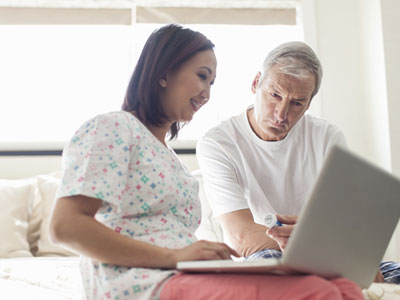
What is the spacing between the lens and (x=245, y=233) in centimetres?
151

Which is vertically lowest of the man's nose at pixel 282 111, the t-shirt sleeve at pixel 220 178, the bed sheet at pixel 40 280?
the bed sheet at pixel 40 280

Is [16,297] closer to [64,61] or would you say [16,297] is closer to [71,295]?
[71,295]

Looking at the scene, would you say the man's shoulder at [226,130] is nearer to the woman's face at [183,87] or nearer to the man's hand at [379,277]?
the woman's face at [183,87]

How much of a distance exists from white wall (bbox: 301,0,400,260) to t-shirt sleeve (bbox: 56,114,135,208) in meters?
2.14

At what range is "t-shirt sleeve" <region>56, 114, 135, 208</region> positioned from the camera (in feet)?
3.03

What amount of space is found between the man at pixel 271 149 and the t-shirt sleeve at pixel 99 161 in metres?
0.66

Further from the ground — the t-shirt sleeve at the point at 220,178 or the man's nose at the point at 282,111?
the man's nose at the point at 282,111

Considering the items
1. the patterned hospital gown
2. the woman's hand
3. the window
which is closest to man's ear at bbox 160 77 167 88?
the patterned hospital gown

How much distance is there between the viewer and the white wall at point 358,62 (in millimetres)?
2801

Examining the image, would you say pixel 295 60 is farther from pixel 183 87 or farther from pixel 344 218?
pixel 344 218

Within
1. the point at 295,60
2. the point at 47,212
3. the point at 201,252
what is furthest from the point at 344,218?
the point at 47,212

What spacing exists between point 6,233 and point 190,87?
56.3 inches

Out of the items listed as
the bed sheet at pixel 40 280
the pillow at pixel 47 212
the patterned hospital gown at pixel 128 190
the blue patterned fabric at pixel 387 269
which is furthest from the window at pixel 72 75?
the patterned hospital gown at pixel 128 190

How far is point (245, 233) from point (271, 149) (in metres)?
0.33
